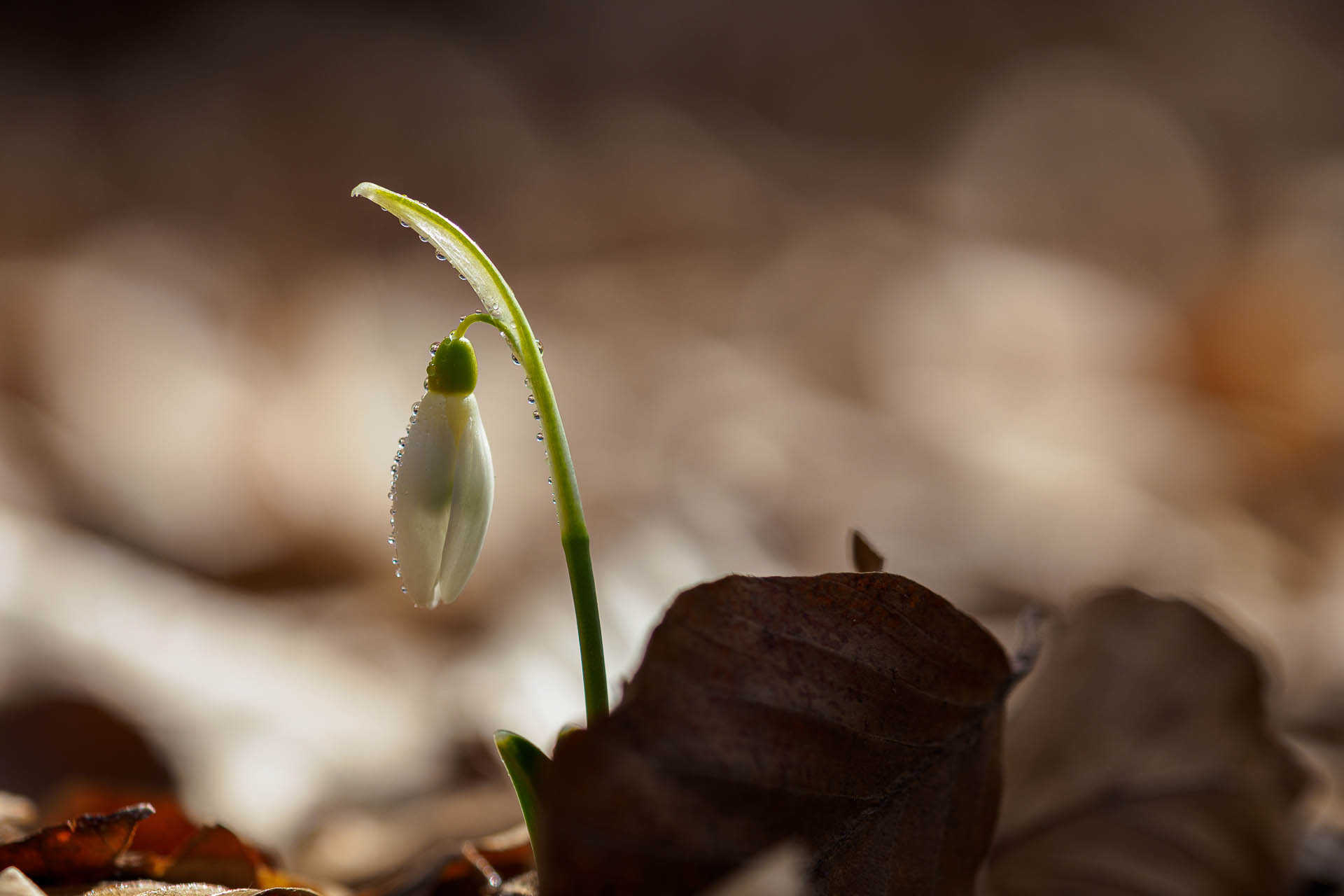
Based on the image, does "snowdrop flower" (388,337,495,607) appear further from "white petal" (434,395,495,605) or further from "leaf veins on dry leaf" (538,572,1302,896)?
"leaf veins on dry leaf" (538,572,1302,896)

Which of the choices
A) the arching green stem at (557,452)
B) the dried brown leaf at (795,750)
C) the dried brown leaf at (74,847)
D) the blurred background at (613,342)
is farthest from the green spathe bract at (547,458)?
the blurred background at (613,342)

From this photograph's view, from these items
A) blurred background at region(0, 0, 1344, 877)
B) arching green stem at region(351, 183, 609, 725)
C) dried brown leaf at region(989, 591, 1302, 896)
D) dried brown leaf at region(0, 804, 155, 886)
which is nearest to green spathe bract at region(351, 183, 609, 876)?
arching green stem at region(351, 183, 609, 725)

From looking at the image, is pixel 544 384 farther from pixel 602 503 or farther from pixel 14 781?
pixel 602 503

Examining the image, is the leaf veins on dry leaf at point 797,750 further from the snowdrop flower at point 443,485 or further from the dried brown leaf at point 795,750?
the snowdrop flower at point 443,485

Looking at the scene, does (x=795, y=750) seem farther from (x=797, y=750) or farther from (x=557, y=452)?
(x=557, y=452)

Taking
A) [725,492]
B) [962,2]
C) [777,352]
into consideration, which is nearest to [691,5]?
[962,2]

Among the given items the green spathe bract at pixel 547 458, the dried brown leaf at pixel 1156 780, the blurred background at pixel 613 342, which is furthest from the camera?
the blurred background at pixel 613 342

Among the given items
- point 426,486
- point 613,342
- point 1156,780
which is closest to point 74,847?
point 426,486
